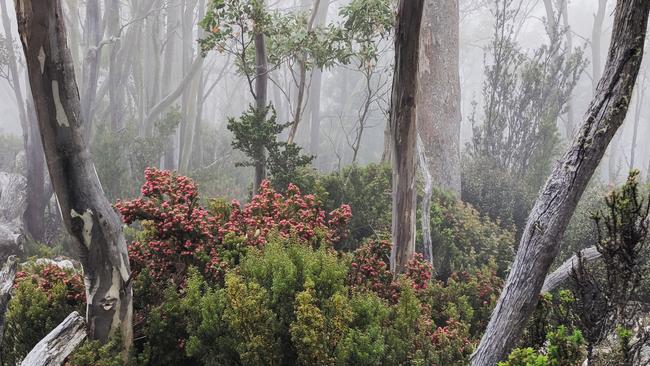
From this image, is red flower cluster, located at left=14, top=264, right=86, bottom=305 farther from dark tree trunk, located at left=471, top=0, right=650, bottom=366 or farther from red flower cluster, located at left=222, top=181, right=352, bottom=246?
dark tree trunk, located at left=471, top=0, right=650, bottom=366

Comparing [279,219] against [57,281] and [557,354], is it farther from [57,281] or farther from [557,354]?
[557,354]

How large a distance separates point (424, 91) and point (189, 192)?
694 centimetres

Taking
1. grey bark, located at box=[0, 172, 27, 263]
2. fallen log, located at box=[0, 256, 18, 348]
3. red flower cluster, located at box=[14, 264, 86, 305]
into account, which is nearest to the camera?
fallen log, located at box=[0, 256, 18, 348]

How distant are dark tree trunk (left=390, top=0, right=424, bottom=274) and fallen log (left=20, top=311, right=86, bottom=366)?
2.96m

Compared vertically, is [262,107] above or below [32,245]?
above

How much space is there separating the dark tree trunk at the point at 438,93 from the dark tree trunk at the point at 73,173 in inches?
298

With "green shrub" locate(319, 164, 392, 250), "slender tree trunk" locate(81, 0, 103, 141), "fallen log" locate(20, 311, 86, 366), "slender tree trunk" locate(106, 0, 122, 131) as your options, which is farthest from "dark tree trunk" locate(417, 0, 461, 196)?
"slender tree trunk" locate(106, 0, 122, 131)

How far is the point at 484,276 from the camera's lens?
17.0ft

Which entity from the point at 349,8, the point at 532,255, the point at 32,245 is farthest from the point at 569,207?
the point at 32,245

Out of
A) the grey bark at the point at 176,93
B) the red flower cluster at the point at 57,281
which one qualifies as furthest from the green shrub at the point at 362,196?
the grey bark at the point at 176,93

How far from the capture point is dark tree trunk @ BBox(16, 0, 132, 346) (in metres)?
3.09

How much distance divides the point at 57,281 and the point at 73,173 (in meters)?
1.23

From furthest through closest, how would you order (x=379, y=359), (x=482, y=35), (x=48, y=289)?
(x=482, y=35), (x=48, y=289), (x=379, y=359)

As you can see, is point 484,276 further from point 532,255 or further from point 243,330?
point 243,330
